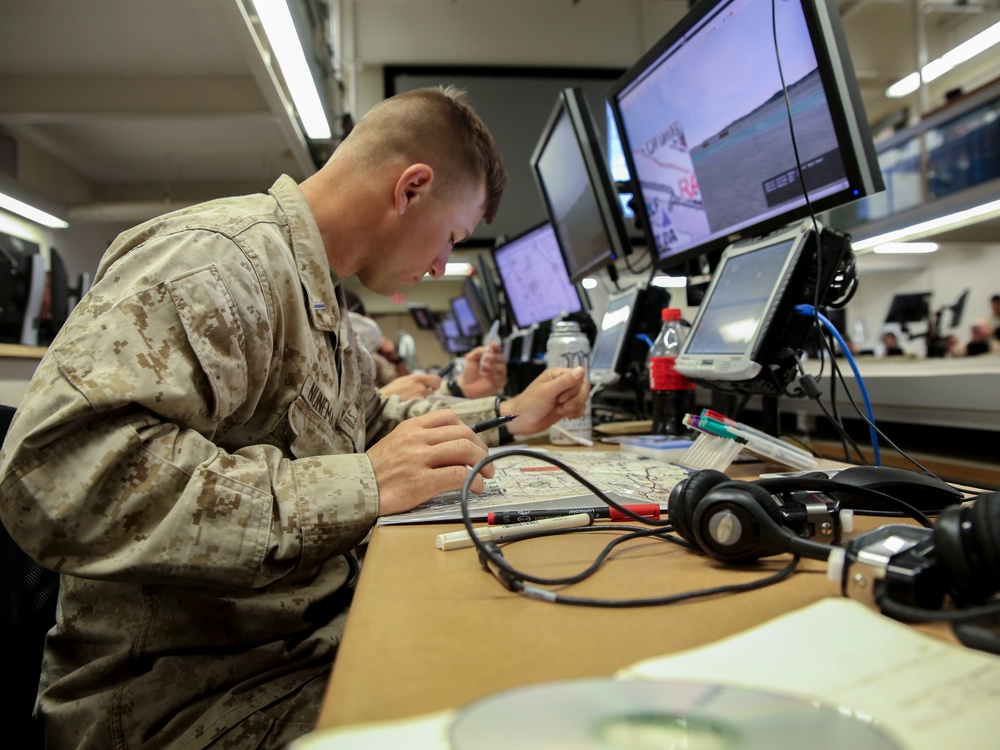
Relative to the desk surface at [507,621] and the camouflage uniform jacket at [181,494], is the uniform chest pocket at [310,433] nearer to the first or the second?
the camouflage uniform jacket at [181,494]

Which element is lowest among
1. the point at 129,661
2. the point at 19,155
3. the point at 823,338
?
the point at 129,661

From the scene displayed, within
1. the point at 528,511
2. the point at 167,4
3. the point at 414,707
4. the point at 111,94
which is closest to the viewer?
the point at 414,707

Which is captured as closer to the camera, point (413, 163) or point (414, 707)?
point (414, 707)

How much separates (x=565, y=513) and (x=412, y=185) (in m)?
0.65

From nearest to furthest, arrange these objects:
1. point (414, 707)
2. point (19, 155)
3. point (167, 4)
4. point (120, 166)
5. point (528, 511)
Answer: point (414, 707) → point (528, 511) → point (167, 4) → point (19, 155) → point (120, 166)

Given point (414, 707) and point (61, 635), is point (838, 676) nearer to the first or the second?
point (414, 707)

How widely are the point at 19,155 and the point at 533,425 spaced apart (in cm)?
673

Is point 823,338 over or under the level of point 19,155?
under

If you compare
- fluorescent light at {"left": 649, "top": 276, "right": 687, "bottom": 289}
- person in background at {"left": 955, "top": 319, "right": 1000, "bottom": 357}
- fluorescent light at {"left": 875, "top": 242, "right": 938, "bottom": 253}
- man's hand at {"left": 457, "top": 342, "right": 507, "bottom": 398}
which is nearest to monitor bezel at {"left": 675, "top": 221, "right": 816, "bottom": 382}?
fluorescent light at {"left": 649, "top": 276, "right": 687, "bottom": 289}

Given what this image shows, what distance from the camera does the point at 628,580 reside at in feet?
1.51

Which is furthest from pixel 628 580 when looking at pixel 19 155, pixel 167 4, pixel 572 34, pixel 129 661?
pixel 19 155

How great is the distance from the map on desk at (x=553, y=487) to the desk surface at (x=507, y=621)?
113 mm

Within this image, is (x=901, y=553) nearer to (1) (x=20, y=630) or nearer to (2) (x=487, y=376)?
(1) (x=20, y=630)

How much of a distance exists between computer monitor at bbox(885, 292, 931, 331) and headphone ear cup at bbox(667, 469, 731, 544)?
4681 millimetres
